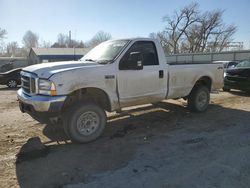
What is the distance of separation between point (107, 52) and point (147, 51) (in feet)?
3.32

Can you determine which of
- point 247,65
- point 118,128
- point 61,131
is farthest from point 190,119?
point 247,65

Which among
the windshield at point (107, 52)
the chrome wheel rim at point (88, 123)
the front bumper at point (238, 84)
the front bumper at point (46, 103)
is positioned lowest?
the chrome wheel rim at point (88, 123)

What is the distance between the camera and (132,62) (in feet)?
20.0

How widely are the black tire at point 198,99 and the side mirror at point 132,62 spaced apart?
268cm

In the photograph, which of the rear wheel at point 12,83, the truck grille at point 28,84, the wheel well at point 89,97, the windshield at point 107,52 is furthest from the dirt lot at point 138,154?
the rear wheel at point 12,83

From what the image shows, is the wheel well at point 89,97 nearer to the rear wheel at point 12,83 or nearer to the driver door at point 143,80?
the driver door at point 143,80

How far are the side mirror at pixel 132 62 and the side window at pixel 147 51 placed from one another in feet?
1.33

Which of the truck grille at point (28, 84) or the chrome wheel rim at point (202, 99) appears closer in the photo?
the truck grille at point (28, 84)

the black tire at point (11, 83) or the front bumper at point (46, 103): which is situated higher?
the front bumper at point (46, 103)

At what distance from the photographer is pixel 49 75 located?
16.9 feet

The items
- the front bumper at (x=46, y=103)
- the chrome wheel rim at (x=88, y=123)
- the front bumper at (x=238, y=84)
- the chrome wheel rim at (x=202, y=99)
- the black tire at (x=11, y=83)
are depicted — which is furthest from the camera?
the black tire at (x=11, y=83)

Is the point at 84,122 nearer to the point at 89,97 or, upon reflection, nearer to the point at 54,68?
the point at 89,97

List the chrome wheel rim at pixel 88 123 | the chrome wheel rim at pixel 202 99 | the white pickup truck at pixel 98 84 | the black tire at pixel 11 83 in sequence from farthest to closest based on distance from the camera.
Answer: the black tire at pixel 11 83
the chrome wheel rim at pixel 202 99
the chrome wheel rim at pixel 88 123
the white pickup truck at pixel 98 84

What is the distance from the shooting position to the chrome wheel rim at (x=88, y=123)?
5.57m
